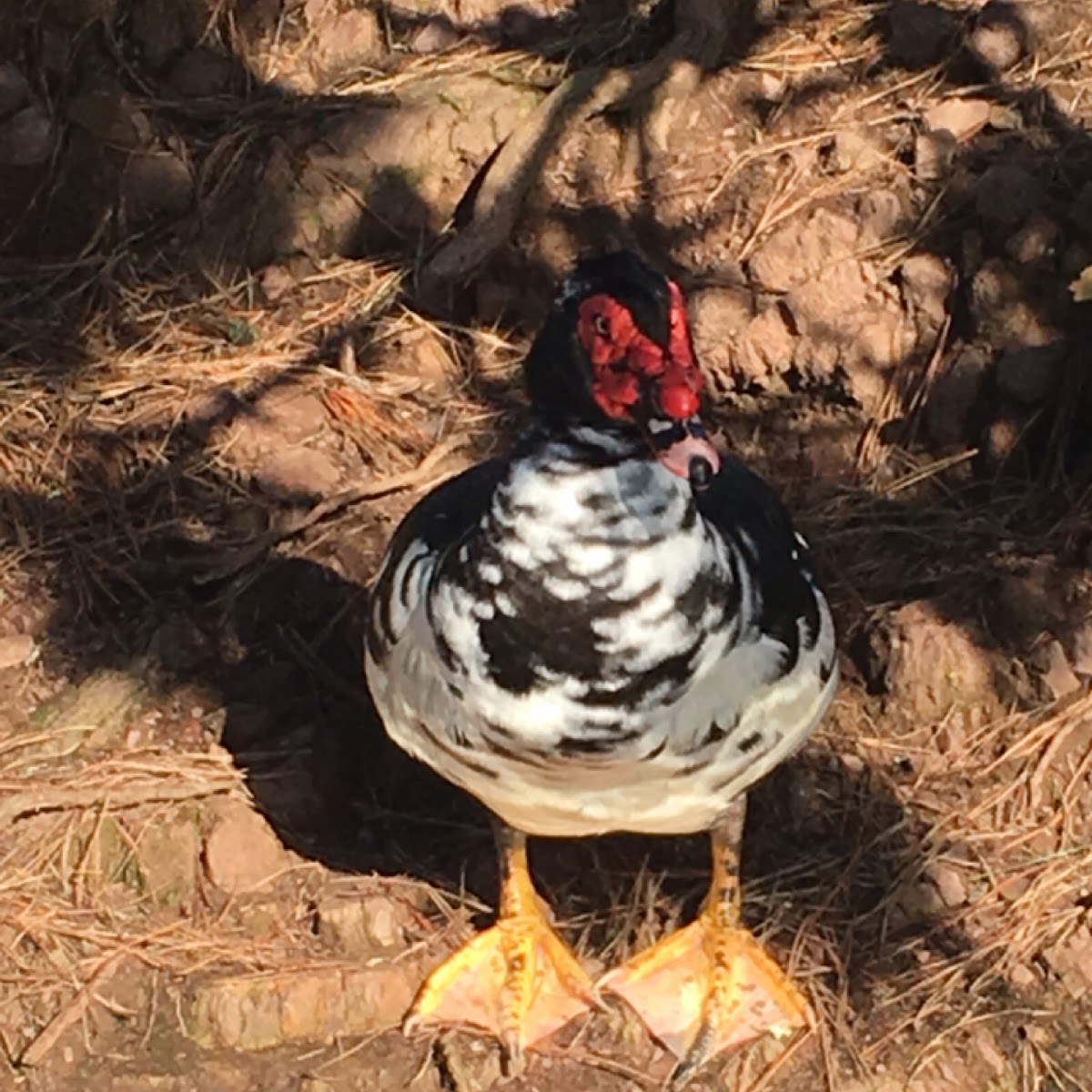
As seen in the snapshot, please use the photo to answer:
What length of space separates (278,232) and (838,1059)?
210 cm

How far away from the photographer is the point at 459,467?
12.5ft

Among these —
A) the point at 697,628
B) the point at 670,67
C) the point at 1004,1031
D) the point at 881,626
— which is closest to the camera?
the point at 697,628

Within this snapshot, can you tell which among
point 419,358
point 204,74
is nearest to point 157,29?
point 204,74

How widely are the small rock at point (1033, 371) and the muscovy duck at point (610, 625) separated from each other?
0.87 metres

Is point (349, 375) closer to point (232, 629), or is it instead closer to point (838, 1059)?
point (232, 629)

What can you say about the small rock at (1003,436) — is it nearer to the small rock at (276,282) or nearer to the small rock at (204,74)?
the small rock at (276,282)

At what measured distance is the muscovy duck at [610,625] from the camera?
232 cm

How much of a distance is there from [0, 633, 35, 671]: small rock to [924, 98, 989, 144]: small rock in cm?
196

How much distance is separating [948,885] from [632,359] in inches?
47.0

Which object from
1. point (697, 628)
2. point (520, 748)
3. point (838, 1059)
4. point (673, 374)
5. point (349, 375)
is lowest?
point (838, 1059)

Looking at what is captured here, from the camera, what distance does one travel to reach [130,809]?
10.2ft

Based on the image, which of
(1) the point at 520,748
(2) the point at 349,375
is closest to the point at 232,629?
(2) the point at 349,375

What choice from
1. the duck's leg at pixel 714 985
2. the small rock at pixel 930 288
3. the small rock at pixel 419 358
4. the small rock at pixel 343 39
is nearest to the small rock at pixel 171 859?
the duck's leg at pixel 714 985

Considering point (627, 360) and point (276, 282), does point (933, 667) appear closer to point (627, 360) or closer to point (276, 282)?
point (627, 360)
